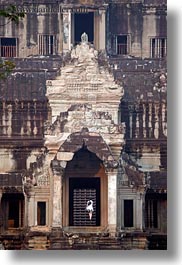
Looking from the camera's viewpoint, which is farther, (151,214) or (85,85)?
(85,85)

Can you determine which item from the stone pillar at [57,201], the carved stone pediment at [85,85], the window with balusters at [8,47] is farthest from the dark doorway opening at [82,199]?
the window with balusters at [8,47]

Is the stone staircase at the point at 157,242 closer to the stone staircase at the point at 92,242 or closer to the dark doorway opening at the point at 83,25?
the stone staircase at the point at 92,242

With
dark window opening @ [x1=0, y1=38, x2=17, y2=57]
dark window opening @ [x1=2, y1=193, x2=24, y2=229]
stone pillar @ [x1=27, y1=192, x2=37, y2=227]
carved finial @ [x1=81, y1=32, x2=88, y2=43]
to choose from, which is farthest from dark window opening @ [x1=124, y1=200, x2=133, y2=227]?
dark window opening @ [x1=0, y1=38, x2=17, y2=57]

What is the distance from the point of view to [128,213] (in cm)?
1236

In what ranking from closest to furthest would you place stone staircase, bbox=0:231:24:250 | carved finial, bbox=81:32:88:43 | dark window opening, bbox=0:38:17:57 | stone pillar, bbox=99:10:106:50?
stone staircase, bbox=0:231:24:250 → carved finial, bbox=81:32:88:43 → stone pillar, bbox=99:10:106:50 → dark window opening, bbox=0:38:17:57

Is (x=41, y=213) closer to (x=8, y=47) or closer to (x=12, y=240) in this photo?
(x=12, y=240)

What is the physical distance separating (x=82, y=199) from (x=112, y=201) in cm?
39

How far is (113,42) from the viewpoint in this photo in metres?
13.0

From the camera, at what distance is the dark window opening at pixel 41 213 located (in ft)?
40.5

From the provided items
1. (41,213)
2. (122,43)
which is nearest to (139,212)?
(41,213)

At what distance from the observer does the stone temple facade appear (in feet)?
40.2

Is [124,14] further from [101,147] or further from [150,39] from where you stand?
[101,147]

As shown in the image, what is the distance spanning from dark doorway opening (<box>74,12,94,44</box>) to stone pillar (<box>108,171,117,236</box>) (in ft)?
5.96

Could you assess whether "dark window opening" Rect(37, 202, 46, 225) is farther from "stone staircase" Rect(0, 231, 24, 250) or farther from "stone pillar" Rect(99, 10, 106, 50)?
"stone pillar" Rect(99, 10, 106, 50)
